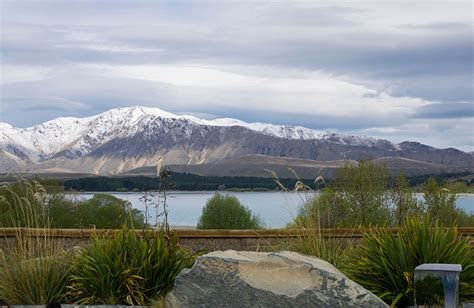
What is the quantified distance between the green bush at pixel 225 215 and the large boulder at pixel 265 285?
1095 inches

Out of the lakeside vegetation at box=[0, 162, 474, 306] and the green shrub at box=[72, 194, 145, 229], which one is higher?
the lakeside vegetation at box=[0, 162, 474, 306]

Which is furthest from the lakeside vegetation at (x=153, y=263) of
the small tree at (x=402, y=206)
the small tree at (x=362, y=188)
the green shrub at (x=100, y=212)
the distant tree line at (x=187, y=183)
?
the distant tree line at (x=187, y=183)

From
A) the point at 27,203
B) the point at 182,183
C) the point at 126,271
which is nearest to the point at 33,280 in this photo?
the point at 126,271

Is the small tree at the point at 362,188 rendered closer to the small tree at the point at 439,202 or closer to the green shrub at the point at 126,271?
the small tree at the point at 439,202

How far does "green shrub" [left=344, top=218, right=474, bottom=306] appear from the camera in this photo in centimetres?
958

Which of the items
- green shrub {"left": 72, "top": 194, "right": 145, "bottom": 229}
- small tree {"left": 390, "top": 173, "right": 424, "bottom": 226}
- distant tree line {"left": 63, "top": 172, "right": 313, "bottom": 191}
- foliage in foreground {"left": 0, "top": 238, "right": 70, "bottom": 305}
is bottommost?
distant tree line {"left": 63, "top": 172, "right": 313, "bottom": 191}

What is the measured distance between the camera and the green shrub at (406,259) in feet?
31.4

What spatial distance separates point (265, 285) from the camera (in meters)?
8.88

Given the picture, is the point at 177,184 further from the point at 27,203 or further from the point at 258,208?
the point at 27,203

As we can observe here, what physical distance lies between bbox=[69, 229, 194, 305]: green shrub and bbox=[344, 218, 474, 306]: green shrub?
245cm

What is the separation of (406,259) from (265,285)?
6.53ft

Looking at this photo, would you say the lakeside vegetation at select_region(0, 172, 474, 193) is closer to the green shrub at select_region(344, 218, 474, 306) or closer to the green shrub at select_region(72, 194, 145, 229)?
the green shrub at select_region(72, 194, 145, 229)

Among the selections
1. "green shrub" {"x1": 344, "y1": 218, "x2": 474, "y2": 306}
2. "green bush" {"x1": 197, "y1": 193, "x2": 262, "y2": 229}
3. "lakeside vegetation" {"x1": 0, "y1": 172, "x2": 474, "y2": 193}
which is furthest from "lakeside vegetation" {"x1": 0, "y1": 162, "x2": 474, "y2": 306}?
"green bush" {"x1": 197, "y1": 193, "x2": 262, "y2": 229}

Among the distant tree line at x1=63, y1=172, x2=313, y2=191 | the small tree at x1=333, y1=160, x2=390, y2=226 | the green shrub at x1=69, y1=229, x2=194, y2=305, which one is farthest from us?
the distant tree line at x1=63, y1=172, x2=313, y2=191
